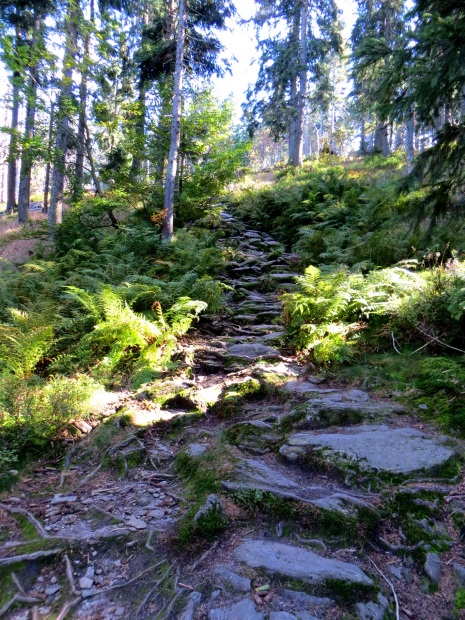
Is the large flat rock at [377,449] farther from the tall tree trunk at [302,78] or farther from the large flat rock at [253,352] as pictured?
the tall tree trunk at [302,78]

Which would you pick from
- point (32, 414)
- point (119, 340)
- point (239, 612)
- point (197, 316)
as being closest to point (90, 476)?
point (32, 414)

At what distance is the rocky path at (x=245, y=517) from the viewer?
1.96m

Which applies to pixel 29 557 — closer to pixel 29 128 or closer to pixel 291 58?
pixel 29 128

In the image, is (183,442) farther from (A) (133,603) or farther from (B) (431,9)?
(B) (431,9)

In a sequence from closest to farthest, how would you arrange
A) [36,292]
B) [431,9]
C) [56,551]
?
1. [56,551]
2. [431,9]
3. [36,292]

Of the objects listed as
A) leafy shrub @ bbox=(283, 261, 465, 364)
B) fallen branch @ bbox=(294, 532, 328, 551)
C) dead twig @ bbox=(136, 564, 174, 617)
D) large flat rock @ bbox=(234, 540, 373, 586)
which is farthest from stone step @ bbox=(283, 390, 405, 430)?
dead twig @ bbox=(136, 564, 174, 617)

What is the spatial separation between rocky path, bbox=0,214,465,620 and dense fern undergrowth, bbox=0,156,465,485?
Answer: 48 centimetres

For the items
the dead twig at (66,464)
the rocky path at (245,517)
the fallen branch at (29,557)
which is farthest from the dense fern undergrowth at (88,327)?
the fallen branch at (29,557)

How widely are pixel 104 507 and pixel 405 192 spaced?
5.48 m

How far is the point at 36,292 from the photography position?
281 inches

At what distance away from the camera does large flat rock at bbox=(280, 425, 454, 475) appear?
2807mm

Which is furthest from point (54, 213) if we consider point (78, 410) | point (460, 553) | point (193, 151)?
point (460, 553)

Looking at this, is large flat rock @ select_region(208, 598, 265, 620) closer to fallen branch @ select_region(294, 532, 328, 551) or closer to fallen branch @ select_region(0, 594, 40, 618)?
fallen branch @ select_region(294, 532, 328, 551)

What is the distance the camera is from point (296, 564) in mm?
2100
